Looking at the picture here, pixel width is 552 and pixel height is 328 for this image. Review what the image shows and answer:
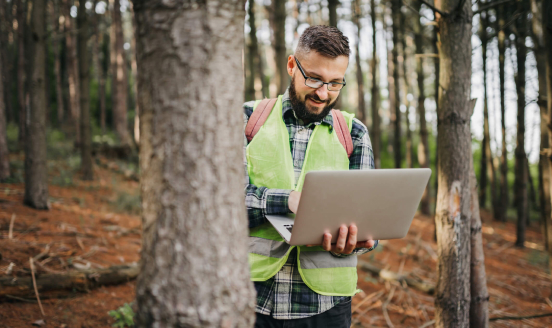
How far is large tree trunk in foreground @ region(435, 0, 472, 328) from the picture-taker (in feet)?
8.80

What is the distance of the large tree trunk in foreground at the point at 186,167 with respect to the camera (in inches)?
38.8

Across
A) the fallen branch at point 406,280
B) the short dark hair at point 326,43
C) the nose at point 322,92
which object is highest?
the short dark hair at point 326,43

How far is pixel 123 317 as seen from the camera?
3215mm

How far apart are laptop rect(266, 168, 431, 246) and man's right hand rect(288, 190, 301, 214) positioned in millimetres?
88

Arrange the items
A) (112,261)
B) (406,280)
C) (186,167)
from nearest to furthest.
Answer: (186,167)
(112,261)
(406,280)

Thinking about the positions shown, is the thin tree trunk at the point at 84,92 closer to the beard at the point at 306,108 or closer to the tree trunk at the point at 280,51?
the tree trunk at the point at 280,51

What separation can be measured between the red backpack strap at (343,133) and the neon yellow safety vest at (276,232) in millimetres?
55

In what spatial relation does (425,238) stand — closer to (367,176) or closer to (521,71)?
(521,71)

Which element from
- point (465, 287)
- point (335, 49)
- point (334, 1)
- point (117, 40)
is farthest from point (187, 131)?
point (117, 40)

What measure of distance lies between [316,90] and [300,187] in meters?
0.53

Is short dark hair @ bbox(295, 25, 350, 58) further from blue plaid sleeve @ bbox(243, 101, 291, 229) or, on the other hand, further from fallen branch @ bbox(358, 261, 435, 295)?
fallen branch @ bbox(358, 261, 435, 295)

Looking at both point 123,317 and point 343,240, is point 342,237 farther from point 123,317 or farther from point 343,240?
point 123,317

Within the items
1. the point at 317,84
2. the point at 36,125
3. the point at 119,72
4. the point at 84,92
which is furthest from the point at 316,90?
the point at 119,72

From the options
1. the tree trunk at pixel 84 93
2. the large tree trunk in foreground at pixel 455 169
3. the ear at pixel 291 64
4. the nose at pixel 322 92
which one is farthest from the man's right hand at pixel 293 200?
the tree trunk at pixel 84 93
